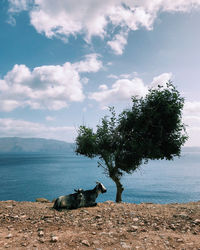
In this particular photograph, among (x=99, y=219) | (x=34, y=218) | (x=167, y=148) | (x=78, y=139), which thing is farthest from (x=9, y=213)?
(x=167, y=148)

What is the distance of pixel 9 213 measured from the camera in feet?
38.8

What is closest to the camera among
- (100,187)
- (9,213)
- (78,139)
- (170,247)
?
(170,247)

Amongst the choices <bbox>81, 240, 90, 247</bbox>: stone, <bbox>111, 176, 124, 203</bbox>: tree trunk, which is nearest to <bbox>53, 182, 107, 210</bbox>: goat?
<bbox>81, 240, 90, 247</bbox>: stone

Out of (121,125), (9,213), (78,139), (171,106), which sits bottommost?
(9,213)

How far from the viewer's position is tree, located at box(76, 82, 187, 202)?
63.4 feet

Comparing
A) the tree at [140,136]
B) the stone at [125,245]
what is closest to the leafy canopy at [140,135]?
the tree at [140,136]

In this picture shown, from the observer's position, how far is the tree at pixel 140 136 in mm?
19312

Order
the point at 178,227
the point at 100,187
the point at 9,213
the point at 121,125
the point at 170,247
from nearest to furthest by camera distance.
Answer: the point at 170,247, the point at 178,227, the point at 9,213, the point at 100,187, the point at 121,125

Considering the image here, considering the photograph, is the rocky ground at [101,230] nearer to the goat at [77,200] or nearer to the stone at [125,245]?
the stone at [125,245]

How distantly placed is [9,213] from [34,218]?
87.6 inches

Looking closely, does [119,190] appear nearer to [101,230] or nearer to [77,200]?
[77,200]

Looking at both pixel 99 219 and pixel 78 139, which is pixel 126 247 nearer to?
pixel 99 219

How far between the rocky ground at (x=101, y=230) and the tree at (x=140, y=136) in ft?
28.8

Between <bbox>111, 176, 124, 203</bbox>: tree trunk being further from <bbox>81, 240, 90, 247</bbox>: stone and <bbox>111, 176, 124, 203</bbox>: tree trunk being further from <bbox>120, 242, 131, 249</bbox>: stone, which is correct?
<bbox>81, 240, 90, 247</bbox>: stone
